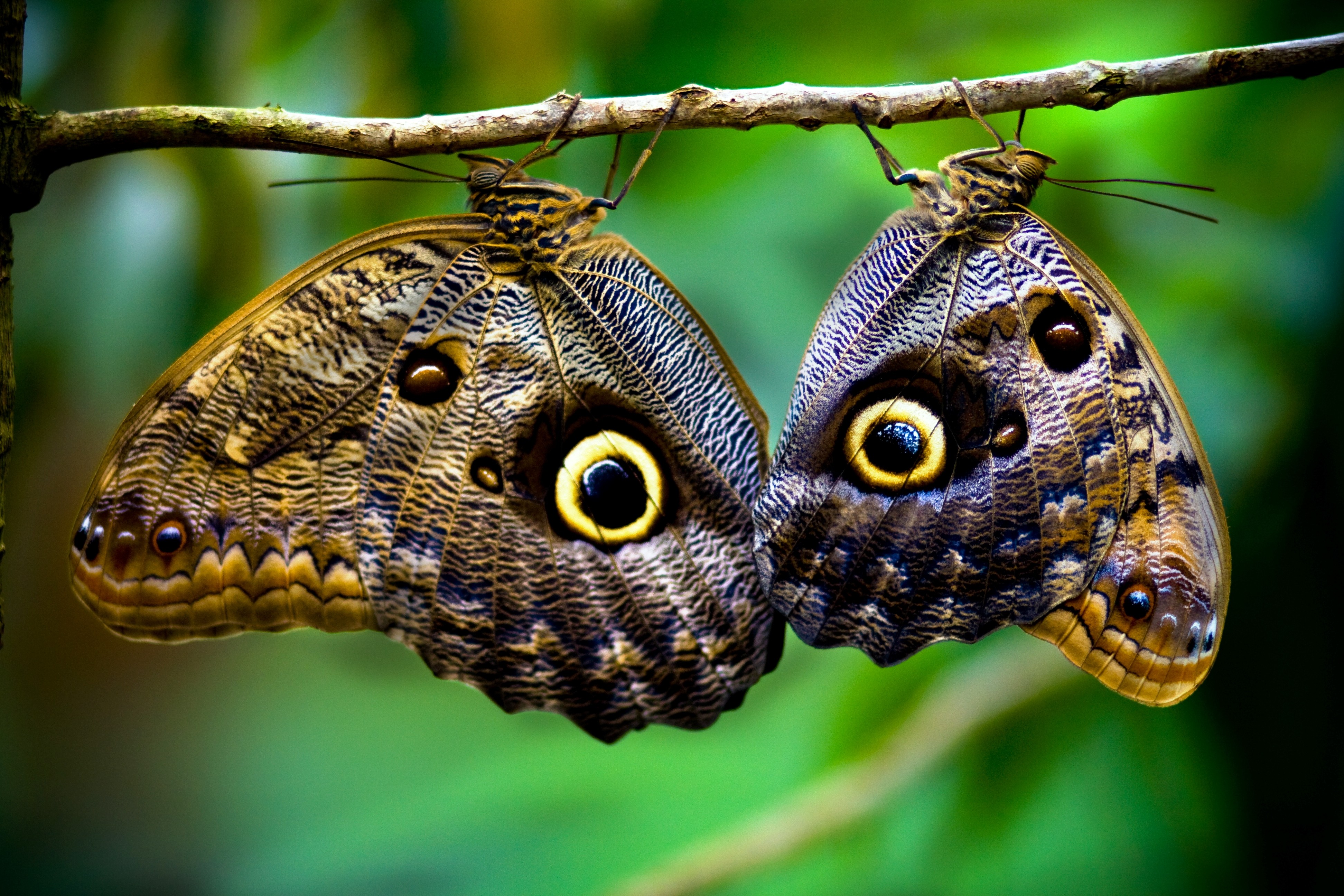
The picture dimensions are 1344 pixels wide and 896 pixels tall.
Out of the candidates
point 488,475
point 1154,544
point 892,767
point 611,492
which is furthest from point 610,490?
point 892,767

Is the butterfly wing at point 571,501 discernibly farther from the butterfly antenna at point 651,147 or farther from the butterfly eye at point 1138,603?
the butterfly eye at point 1138,603

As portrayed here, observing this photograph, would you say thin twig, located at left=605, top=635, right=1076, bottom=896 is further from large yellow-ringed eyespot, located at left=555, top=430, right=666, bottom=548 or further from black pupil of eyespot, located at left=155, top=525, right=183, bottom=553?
black pupil of eyespot, located at left=155, top=525, right=183, bottom=553

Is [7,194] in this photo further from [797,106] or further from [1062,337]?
[1062,337]

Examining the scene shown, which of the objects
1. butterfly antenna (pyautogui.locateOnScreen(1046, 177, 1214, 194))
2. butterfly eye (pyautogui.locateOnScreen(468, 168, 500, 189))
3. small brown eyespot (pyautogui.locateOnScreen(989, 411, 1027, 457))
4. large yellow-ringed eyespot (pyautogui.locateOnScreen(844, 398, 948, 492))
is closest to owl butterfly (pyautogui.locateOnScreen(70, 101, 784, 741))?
butterfly eye (pyautogui.locateOnScreen(468, 168, 500, 189))

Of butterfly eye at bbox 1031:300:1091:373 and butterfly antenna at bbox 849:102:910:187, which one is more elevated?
butterfly antenna at bbox 849:102:910:187

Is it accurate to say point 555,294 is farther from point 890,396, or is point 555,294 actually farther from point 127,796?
point 127,796

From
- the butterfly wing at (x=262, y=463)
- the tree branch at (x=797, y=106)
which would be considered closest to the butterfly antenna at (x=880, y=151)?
the tree branch at (x=797, y=106)

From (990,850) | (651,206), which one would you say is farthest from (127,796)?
(990,850)
